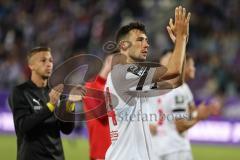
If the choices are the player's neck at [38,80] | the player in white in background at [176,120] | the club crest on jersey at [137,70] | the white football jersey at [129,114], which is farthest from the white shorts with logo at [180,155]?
the club crest on jersey at [137,70]

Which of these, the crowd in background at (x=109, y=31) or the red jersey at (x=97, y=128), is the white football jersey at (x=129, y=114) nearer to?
the red jersey at (x=97, y=128)

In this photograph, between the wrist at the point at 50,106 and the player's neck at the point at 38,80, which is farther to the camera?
the player's neck at the point at 38,80

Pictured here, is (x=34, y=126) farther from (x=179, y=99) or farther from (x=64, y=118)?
(x=179, y=99)

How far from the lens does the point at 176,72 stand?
18.0ft

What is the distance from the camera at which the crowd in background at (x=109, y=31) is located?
18766mm

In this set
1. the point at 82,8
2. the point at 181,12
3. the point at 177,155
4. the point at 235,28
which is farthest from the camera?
the point at 82,8

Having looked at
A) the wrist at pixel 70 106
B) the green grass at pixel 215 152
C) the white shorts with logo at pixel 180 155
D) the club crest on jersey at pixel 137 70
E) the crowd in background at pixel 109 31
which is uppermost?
the crowd in background at pixel 109 31

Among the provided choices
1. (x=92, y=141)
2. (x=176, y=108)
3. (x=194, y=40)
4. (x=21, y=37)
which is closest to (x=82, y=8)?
(x=21, y=37)

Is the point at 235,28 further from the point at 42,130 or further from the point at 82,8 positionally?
the point at 42,130

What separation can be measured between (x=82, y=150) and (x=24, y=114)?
8.14 m

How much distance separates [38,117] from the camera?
261 inches

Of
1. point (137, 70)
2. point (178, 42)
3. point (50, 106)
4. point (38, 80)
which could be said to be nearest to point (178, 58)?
point (178, 42)

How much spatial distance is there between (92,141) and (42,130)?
2.32ft

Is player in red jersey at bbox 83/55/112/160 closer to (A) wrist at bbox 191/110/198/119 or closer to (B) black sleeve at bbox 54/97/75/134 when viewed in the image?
(B) black sleeve at bbox 54/97/75/134
